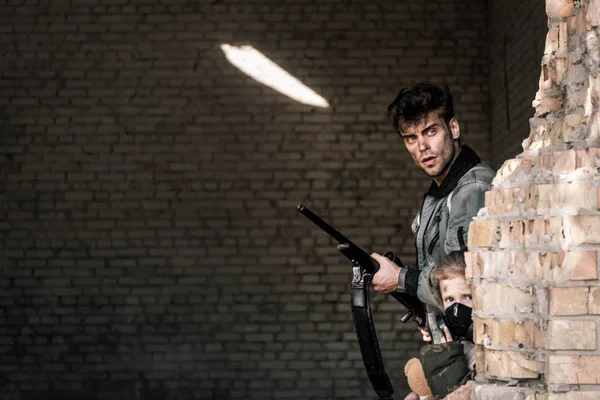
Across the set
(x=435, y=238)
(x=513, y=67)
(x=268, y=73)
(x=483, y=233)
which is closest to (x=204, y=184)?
(x=268, y=73)

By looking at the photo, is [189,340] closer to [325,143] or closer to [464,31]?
[325,143]

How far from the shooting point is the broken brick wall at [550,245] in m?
2.10

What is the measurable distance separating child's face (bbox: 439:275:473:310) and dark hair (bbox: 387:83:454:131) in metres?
0.78

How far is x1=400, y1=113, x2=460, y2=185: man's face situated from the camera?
322 cm

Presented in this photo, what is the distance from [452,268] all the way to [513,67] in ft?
16.8

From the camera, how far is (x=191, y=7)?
8.33 meters

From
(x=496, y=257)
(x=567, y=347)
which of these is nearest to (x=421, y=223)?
(x=496, y=257)

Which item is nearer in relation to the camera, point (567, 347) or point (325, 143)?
point (567, 347)

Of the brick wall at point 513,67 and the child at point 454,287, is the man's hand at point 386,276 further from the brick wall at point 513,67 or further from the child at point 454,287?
the brick wall at point 513,67

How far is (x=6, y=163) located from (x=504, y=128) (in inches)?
174

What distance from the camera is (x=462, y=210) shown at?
9.72 feet

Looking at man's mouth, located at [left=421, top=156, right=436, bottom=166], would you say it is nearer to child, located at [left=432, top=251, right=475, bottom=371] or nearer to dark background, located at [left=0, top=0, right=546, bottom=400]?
child, located at [left=432, top=251, right=475, bottom=371]

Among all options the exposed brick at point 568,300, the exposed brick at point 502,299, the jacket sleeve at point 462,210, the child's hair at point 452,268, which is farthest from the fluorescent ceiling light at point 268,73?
the exposed brick at point 568,300

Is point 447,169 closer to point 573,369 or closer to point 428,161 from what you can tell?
point 428,161
